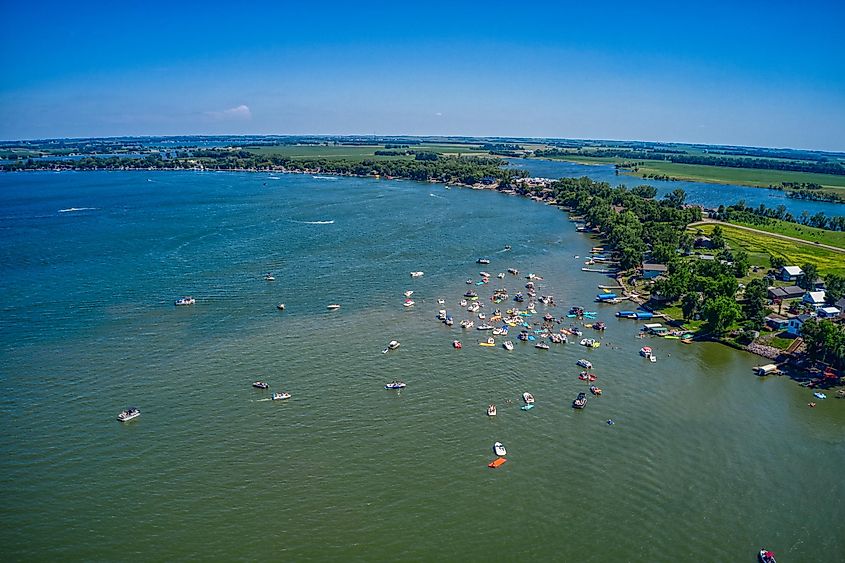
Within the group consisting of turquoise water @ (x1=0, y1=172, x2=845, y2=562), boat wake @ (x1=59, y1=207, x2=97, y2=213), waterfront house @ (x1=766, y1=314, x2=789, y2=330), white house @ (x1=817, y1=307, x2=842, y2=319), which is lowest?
turquoise water @ (x1=0, y1=172, x2=845, y2=562)

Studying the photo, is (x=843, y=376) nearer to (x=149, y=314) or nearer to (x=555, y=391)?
(x=555, y=391)

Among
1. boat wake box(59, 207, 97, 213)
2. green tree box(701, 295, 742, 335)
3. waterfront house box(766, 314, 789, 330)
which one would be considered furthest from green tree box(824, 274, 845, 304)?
boat wake box(59, 207, 97, 213)

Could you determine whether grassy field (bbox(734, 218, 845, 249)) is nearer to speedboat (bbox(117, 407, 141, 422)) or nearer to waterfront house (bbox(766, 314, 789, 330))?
waterfront house (bbox(766, 314, 789, 330))

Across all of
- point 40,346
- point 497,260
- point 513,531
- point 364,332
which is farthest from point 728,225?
point 40,346

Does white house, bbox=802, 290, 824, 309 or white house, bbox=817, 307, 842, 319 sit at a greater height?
white house, bbox=802, 290, 824, 309

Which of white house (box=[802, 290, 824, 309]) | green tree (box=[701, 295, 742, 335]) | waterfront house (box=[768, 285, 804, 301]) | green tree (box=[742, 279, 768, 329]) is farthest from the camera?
waterfront house (box=[768, 285, 804, 301])

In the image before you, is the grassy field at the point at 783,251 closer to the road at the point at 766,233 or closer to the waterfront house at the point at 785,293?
the road at the point at 766,233
